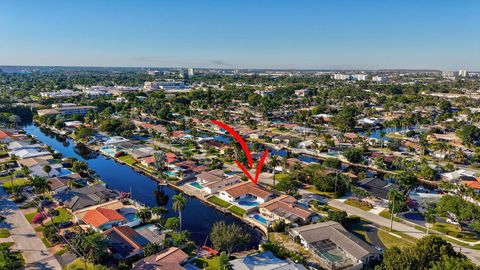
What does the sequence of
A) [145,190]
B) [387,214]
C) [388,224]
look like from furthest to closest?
[145,190]
[387,214]
[388,224]

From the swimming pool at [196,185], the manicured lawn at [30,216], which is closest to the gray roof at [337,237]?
the swimming pool at [196,185]

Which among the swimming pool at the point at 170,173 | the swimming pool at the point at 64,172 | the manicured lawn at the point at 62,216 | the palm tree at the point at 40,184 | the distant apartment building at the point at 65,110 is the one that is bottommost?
the manicured lawn at the point at 62,216

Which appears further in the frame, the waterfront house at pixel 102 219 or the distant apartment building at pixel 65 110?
the distant apartment building at pixel 65 110

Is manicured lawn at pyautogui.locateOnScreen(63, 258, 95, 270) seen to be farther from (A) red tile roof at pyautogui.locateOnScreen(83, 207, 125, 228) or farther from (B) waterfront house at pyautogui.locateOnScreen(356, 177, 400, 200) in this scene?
(B) waterfront house at pyautogui.locateOnScreen(356, 177, 400, 200)

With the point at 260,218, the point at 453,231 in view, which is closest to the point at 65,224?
the point at 260,218

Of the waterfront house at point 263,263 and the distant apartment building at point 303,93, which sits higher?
the distant apartment building at point 303,93

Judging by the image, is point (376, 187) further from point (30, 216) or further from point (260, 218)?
point (30, 216)

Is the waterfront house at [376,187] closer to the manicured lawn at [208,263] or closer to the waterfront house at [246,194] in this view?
the waterfront house at [246,194]

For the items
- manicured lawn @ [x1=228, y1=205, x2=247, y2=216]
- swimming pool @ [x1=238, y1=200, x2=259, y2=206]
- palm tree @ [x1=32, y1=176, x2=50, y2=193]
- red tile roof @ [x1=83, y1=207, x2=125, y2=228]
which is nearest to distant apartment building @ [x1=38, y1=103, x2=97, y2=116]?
palm tree @ [x1=32, y1=176, x2=50, y2=193]
